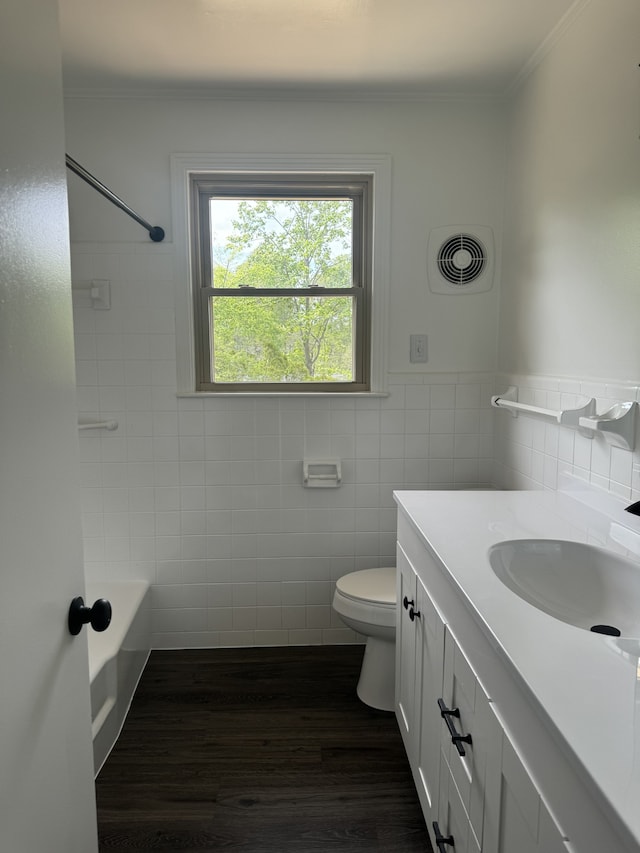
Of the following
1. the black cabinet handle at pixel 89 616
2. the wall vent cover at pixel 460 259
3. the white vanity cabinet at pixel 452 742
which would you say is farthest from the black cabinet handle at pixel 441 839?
the wall vent cover at pixel 460 259

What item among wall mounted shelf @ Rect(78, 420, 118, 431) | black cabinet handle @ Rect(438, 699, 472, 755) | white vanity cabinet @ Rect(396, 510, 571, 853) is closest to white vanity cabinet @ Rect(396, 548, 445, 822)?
white vanity cabinet @ Rect(396, 510, 571, 853)

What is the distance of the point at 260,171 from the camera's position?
261cm

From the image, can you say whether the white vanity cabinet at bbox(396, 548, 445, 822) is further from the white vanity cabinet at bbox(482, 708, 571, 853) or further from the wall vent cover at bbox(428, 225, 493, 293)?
the wall vent cover at bbox(428, 225, 493, 293)

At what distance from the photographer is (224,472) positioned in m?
2.74

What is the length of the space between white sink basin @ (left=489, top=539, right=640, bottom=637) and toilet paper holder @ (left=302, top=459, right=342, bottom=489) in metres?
1.27

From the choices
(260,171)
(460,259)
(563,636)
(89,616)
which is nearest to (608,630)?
(563,636)

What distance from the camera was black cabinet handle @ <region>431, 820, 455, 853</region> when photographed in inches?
53.0

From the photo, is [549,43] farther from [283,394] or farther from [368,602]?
[368,602]

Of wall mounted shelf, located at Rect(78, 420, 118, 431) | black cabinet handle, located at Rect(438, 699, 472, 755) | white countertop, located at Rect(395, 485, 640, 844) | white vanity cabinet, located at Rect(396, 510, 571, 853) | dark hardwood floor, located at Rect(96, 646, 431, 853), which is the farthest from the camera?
wall mounted shelf, located at Rect(78, 420, 118, 431)

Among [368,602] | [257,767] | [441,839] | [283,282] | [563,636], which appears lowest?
[257,767]

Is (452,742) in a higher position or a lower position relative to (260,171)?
lower

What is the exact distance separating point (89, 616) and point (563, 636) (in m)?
0.81

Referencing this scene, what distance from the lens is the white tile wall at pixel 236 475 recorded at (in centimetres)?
266

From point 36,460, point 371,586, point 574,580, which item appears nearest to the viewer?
point 36,460
